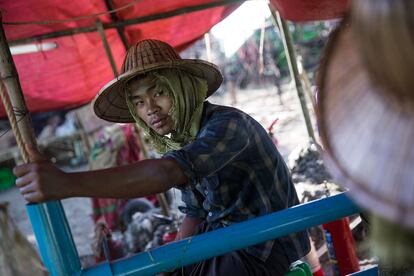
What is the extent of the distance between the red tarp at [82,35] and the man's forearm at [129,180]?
2.11 m

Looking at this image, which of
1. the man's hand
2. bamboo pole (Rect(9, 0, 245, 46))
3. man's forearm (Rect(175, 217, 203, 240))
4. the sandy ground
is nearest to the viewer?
the man's hand

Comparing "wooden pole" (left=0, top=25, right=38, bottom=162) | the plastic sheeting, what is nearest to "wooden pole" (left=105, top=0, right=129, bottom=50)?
the plastic sheeting

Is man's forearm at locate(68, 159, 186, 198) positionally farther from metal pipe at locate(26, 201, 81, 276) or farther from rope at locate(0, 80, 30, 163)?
rope at locate(0, 80, 30, 163)

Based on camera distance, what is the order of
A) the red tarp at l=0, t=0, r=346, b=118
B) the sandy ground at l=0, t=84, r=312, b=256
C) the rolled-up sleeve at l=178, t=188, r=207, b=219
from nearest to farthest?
the rolled-up sleeve at l=178, t=188, r=207, b=219 < the red tarp at l=0, t=0, r=346, b=118 < the sandy ground at l=0, t=84, r=312, b=256

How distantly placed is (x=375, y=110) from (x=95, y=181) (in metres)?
0.72

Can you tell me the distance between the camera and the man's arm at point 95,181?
1114 mm

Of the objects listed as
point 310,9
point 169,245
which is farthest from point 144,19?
point 169,245

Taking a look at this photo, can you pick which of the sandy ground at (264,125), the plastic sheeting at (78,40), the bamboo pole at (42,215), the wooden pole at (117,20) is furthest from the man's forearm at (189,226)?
the sandy ground at (264,125)

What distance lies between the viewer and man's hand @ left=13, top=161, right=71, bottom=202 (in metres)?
1.11

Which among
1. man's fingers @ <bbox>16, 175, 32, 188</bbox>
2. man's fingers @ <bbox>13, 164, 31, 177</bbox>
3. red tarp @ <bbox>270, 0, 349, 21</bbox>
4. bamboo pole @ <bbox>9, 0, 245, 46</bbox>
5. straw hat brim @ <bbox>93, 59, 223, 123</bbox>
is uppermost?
bamboo pole @ <bbox>9, 0, 245, 46</bbox>

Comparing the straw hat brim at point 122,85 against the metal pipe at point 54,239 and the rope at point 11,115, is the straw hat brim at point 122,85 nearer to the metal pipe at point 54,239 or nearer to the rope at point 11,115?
the rope at point 11,115

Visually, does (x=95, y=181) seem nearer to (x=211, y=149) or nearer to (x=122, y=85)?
(x=211, y=149)

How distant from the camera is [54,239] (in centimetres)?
126

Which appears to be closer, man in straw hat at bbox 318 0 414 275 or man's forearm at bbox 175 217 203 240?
man in straw hat at bbox 318 0 414 275
